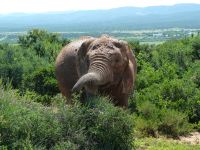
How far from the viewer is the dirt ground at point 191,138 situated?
12.5 m

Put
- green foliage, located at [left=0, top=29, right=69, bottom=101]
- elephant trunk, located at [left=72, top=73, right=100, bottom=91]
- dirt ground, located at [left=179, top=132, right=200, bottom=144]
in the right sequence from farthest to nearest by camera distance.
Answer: green foliage, located at [left=0, top=29, right=69, bottom=101]
dirt ground, located at [left=179, top=132, right=200, bottom=144]
elephant trunk, located at [left=72, top=73, right=100, bottom=91]

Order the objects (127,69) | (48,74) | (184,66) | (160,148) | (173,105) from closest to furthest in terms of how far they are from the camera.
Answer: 1. (127,69)
2. (160,148)
3. (173,105)
4. (48,74)
5. (184,66)

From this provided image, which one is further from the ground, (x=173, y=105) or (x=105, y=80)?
(x=105, y=80)

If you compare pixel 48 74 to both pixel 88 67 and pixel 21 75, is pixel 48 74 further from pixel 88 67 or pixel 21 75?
pixel 88 67

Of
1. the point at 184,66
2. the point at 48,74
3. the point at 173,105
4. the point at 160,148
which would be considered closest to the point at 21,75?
the point at 48,74

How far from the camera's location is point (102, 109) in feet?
29.9

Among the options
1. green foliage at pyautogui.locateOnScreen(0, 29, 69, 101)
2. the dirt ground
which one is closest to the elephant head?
the dirt ground

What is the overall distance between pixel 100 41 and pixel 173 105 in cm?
640

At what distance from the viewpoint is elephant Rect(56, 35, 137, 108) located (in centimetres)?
887

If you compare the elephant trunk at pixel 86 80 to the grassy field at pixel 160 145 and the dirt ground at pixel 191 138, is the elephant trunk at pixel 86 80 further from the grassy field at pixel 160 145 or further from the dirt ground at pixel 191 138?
the dirt ground at pixel 191 138

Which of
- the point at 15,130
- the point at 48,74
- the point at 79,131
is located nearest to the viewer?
the point at 15,130

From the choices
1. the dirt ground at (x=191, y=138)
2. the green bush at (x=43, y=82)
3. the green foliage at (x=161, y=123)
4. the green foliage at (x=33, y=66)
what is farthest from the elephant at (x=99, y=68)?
the green bush at (x=43, y=82)

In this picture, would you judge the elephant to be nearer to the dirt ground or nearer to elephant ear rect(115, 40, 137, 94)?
elephant ear rect(115, 40, 137, 94)

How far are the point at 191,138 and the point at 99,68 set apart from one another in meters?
5.11
